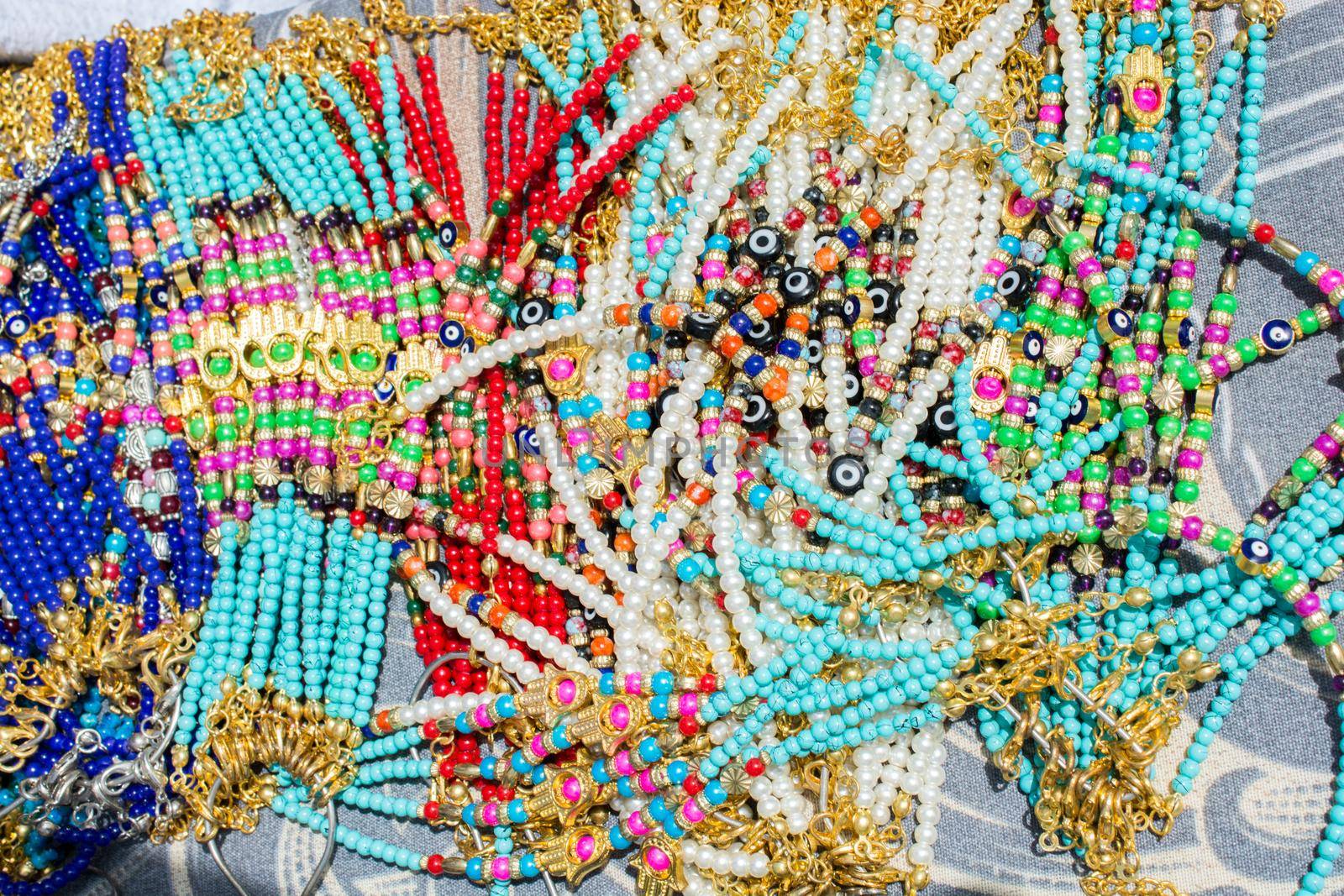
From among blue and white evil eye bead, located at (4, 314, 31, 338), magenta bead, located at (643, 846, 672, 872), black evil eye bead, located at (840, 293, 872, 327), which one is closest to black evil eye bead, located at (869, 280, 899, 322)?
black evil eye bead, located at (840, 293, 872, 327)

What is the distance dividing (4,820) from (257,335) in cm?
50

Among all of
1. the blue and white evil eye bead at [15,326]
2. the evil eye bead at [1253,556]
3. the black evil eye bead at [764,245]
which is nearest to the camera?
the evil eye bead at [1253,556]

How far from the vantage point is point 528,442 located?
38.1 inches

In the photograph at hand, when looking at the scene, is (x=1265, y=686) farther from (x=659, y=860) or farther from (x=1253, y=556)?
(x=659, y=860)

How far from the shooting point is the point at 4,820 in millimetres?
964

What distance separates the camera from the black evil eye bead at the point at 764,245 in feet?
2.98

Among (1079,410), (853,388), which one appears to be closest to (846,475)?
(853,388)

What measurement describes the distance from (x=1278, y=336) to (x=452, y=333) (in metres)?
0.71

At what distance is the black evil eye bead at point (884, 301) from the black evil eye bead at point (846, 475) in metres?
0.14

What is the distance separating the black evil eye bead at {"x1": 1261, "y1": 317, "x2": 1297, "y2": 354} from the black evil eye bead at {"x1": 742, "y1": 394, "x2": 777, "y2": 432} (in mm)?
407

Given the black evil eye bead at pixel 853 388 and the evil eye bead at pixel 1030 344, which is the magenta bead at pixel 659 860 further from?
the evil eye bead at pixel 1030 344

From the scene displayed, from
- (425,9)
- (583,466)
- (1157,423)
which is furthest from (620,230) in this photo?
(1157,423)

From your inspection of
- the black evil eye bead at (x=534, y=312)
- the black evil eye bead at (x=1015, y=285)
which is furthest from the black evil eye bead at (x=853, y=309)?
the black evil eye bead at (x=534, y=312)

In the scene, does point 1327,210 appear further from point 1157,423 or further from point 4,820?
point 4,820
